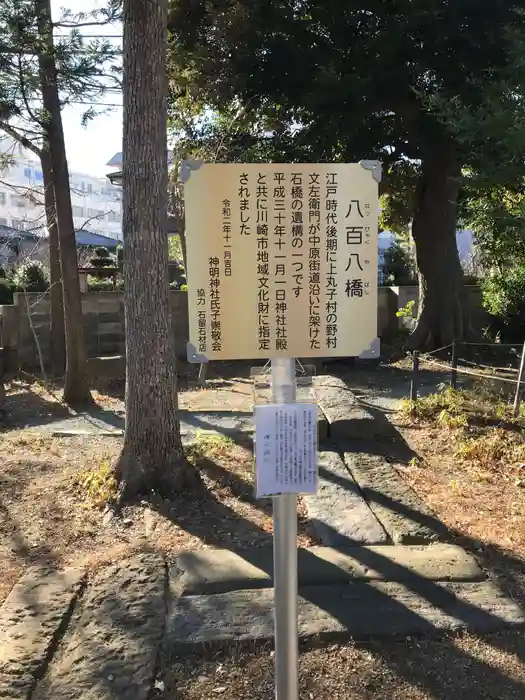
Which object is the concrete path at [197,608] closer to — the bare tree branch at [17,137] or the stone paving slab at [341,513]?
the stone paving slab at [341,513]

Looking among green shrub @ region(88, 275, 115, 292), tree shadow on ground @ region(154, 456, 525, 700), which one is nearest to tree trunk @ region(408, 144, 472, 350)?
green shrub @ region(88, 275, 115, 292)

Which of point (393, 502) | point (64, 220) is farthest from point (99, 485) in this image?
point (64, 220)

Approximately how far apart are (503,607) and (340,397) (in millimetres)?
4143

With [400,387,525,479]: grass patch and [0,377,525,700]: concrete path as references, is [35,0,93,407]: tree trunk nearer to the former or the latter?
[400,387,525,479]: grass patch

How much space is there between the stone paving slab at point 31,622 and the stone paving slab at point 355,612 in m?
0.58

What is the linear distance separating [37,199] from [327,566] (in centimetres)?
968

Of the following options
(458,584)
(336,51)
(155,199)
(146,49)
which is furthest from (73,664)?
(336,51)

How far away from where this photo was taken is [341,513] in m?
4.46

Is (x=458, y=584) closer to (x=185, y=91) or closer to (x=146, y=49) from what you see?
(x=146, y=49)

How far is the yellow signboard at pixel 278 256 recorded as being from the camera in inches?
93.9

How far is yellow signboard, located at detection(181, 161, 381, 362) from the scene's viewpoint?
2.38m

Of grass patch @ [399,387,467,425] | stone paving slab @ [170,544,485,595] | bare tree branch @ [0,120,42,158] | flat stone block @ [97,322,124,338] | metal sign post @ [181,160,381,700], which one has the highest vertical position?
bare tree branch @ [0,120,42,158]

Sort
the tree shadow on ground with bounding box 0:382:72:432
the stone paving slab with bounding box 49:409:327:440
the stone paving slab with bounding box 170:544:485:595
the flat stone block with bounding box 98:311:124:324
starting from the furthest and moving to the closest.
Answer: the flat stone block with bounding box 98:311:124:324 → the tree shadow on ground with bounding box 0:382:72:432 → the stone paving slab with bounding box 49:409:327:440 → the stone paving slab with bounding box 170:544:485:595

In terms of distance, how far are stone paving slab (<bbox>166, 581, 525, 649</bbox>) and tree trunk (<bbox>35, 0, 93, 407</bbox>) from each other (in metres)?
6.20
